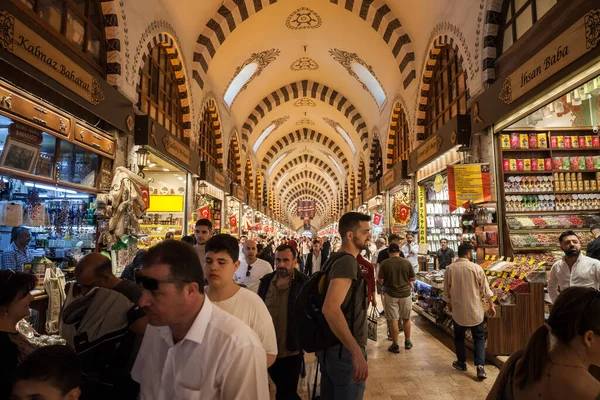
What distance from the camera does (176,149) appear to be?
23.1 ft

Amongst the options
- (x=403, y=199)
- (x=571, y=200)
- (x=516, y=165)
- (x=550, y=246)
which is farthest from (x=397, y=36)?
(x=550, y=246)

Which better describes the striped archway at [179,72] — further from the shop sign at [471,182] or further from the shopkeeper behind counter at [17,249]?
the shop sign at [471,182]

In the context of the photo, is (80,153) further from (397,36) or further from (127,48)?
(397,36)

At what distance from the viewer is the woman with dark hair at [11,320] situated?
151 cm

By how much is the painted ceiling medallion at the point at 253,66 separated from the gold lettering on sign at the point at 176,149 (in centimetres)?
401

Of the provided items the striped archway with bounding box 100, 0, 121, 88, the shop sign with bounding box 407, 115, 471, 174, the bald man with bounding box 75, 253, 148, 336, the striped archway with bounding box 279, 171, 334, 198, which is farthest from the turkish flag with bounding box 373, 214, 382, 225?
the striped archway with bounding box 279, 171, 334, 198

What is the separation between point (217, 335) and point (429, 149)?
22.5 feet

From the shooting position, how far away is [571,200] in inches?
223

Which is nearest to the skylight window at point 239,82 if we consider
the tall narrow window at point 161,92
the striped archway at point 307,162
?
the tall narrow window at point 161,92

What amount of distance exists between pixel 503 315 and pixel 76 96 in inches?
204

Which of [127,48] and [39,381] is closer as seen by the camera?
[39,381]

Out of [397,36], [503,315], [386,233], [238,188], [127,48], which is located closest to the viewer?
[503,315]

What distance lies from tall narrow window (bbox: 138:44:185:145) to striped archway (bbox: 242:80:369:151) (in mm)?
6418

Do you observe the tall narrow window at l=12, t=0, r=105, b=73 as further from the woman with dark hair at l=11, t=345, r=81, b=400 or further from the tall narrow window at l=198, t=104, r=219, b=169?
the tall narrow window at l=198, t=104, r=219, b=169
